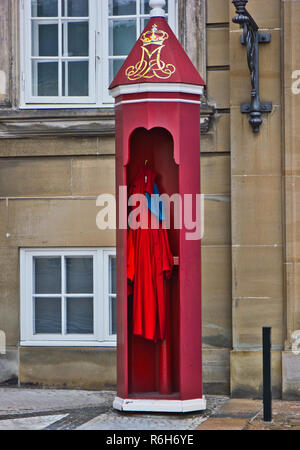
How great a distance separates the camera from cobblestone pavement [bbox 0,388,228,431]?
7.65 m

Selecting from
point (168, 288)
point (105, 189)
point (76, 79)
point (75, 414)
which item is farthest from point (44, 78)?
point (75, 414)

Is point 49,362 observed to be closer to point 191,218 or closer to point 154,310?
point 154,310

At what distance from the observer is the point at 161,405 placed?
26.2ft

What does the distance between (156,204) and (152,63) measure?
134 centimetres

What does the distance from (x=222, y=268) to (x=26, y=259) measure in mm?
2261

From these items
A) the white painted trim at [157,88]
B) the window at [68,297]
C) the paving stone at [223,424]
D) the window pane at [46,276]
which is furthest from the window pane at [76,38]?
the paving stone at [223,424]

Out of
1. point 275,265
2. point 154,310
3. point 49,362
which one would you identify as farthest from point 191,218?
point 49,362

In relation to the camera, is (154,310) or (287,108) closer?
(154,310)

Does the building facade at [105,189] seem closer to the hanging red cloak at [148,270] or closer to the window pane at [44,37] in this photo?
the window pane at [44,37]

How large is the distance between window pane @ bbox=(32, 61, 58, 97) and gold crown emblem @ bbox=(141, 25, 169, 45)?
2162mm

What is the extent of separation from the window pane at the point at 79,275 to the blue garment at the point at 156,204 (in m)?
1.81

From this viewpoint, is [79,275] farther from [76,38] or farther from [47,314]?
[76,38]

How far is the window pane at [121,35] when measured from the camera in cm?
983
